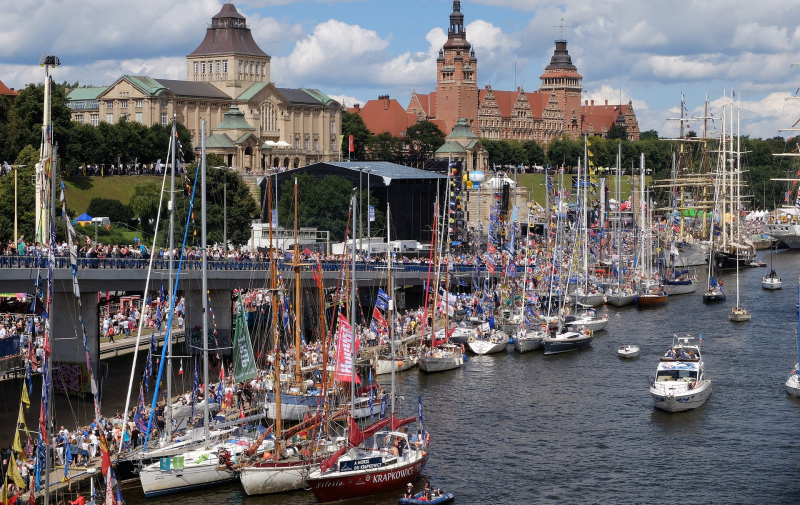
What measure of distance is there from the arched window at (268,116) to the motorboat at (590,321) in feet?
318

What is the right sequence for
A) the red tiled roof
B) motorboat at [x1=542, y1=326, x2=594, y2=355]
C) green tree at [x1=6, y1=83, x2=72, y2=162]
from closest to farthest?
motorboat at [x1=542, y1=326, x2=594, y2=355], green tree at [x1=6, y1=83, x2=72, y2=162], the red tiled roof

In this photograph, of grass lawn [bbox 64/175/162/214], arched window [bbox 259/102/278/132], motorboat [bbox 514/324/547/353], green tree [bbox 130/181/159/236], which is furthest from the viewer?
arched window [bbox 259/102/278/132]

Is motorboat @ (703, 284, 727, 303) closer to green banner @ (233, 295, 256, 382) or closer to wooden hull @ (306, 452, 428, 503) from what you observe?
green banner @ (233, 295, 256, 382)

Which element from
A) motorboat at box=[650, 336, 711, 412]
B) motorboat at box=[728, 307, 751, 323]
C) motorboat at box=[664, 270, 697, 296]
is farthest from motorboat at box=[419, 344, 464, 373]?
motorboat at box=[664, 270, 697, 296]

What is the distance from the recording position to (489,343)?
79125mm

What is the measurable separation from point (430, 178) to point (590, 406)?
68.7 meters

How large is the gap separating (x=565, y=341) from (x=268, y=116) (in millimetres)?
108801

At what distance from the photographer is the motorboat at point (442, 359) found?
7188cm

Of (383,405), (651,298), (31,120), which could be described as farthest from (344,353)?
(31,120)

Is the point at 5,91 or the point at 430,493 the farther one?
the point at 5,91

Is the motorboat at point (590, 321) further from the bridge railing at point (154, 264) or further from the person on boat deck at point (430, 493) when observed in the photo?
the person on boat deck at point (430, 493)

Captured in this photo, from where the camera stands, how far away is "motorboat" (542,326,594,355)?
262 feet

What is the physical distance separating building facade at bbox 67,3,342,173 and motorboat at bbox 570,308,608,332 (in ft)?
252

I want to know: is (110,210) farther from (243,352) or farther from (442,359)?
(243,352)
